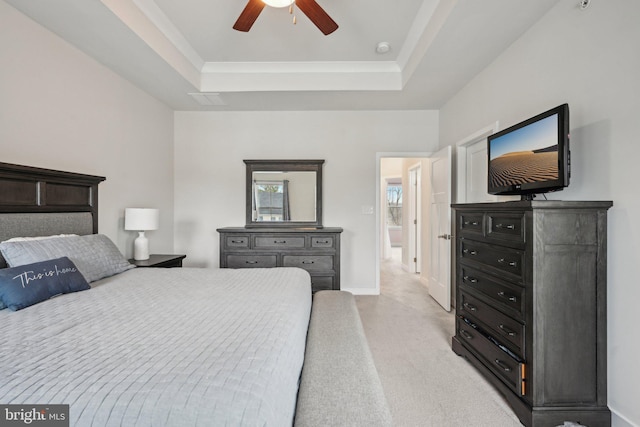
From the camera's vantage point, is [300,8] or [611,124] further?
[300,8]

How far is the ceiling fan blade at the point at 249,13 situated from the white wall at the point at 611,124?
2.08 meters

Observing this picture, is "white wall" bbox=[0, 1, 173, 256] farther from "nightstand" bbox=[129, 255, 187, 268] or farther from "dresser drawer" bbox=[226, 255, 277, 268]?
"dresser drawer" bbox=[226, 255, 277, 268]

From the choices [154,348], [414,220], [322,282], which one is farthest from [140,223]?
[414,220]

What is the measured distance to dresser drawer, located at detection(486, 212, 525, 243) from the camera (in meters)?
1.71

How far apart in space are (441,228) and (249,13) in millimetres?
3116

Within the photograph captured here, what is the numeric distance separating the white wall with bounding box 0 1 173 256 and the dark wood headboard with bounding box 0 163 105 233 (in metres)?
0.19

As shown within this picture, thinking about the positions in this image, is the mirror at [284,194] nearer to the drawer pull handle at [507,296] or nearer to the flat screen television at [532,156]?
the flat screen television at [532,156]

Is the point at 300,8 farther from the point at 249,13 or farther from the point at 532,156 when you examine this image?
the point at 532,156

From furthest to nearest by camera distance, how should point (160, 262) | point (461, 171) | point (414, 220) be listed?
point (414, 220)
point (461, 171)
point (160, 262)

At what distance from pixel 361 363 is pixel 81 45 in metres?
3.38

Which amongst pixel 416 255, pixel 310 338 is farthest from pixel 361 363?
pixel 416 255

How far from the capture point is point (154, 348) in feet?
3.33

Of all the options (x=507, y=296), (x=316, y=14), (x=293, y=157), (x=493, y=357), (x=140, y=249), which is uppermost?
(x=316, y=14)

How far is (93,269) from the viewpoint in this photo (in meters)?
2.03
